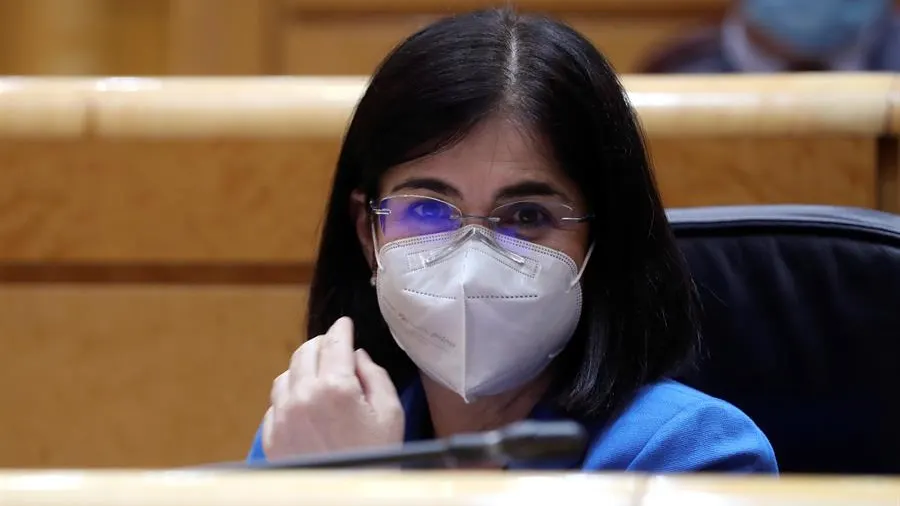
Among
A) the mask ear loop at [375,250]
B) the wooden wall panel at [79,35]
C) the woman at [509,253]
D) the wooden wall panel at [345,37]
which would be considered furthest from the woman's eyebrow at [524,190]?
the wooden wall panel at [79,35]

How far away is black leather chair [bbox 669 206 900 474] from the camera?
1.03m

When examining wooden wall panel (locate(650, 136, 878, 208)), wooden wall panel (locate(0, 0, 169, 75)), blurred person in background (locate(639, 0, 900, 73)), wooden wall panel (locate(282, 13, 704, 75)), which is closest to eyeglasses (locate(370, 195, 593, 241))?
wooden wall panel (locate(650, 136, 878, 208))

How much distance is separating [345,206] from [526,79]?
219mm

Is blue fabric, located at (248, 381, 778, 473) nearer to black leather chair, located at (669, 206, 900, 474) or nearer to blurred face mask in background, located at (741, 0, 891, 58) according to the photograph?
black leather chair, located at (669, 206, 900, 474)

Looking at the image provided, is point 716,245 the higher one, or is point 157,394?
point 716,245

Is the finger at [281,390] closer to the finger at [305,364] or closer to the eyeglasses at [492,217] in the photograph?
the finger at [305,364]

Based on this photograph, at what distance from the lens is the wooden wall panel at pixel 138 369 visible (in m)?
1.42

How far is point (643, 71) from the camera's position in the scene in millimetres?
2184

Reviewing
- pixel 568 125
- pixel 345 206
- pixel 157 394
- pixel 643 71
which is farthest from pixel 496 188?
pixel 643 71

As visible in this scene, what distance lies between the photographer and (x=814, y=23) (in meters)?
2.00

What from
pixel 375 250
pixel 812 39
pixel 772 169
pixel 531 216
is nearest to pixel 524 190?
pixel 531 216

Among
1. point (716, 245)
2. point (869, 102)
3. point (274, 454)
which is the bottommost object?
point (274, 454)

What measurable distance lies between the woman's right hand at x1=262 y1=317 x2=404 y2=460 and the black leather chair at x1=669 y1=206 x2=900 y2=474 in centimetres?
31

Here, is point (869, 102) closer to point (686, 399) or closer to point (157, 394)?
point (686, 399)
